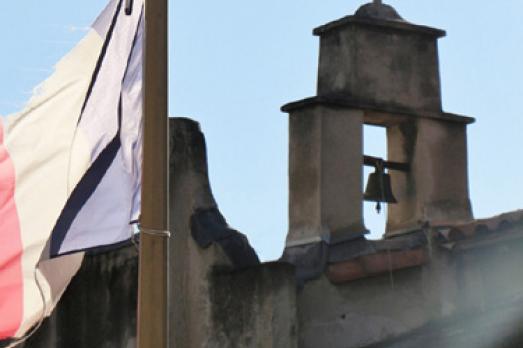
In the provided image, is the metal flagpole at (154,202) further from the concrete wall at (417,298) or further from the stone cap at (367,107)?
the stone cap at (367,107)

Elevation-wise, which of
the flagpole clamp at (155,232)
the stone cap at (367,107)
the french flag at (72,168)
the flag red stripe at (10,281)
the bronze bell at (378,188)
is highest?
the stone cap at (367,107)

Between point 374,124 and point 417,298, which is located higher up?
point 374,124

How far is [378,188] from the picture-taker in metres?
16.0

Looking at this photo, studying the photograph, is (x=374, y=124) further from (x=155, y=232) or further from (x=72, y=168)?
(x=155, y=232)

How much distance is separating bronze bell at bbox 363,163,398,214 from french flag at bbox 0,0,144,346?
271 inches

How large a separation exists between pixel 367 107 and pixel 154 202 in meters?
7.70

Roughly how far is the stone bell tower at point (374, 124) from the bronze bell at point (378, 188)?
9.5 inches

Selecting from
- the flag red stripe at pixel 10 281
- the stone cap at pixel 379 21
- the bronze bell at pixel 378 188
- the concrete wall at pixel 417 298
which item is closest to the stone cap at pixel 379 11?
the stone cap at pixel 379 21

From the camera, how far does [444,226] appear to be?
51.0ft

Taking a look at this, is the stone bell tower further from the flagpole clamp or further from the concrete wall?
the flagpole clamp

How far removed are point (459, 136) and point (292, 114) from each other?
67.0 inches

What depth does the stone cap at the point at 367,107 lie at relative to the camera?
1562 cm

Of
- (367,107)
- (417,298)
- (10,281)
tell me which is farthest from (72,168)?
(367,107)

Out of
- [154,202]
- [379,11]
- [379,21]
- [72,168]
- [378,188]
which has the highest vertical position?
[379,11]
